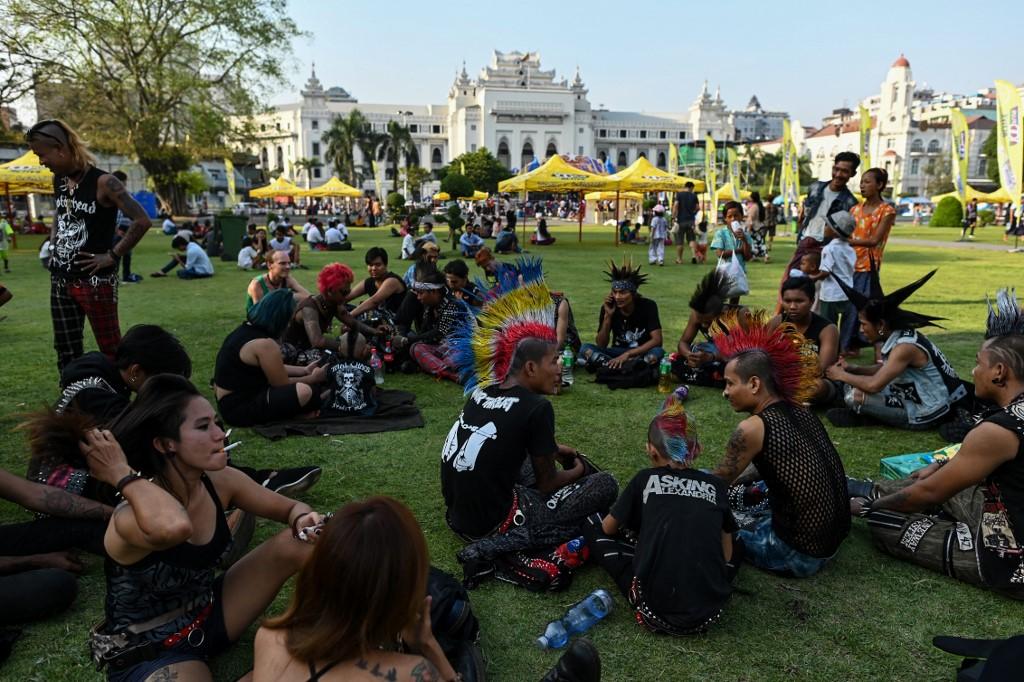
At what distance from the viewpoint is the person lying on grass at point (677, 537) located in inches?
109

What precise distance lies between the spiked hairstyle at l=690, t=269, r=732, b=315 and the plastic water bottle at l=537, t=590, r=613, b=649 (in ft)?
13.3

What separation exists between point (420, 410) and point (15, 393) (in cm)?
390

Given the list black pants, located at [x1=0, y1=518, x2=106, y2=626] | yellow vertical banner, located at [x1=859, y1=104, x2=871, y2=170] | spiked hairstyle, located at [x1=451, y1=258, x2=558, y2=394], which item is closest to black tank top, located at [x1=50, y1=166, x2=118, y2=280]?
black pants, located at [x1=0, y1=518, x2=106, y2=626]

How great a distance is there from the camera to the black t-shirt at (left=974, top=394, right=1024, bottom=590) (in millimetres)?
2936

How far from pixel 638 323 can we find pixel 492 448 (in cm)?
402

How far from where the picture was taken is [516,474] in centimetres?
339

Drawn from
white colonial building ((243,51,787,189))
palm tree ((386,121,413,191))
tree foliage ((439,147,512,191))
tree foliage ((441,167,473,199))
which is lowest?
tree foliage ((441,167,473,199))

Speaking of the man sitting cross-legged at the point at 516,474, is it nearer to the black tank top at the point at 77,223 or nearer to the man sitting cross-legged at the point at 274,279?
the black tank top at the point at 77,223

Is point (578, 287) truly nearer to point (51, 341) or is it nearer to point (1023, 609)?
point (51, 341)

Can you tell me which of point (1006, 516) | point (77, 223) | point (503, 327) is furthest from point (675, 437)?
point (77, 223)

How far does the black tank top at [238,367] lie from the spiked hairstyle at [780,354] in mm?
3347

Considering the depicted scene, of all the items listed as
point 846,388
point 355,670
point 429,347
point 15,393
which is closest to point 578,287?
point 429,347

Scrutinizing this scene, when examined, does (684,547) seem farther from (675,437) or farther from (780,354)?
(780,354)

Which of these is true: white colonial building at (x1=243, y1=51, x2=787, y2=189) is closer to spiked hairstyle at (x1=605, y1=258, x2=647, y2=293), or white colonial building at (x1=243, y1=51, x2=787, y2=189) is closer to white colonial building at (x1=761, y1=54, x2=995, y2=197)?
white colonial building at (x1=761, y1=54, x2=995, y2=197)
